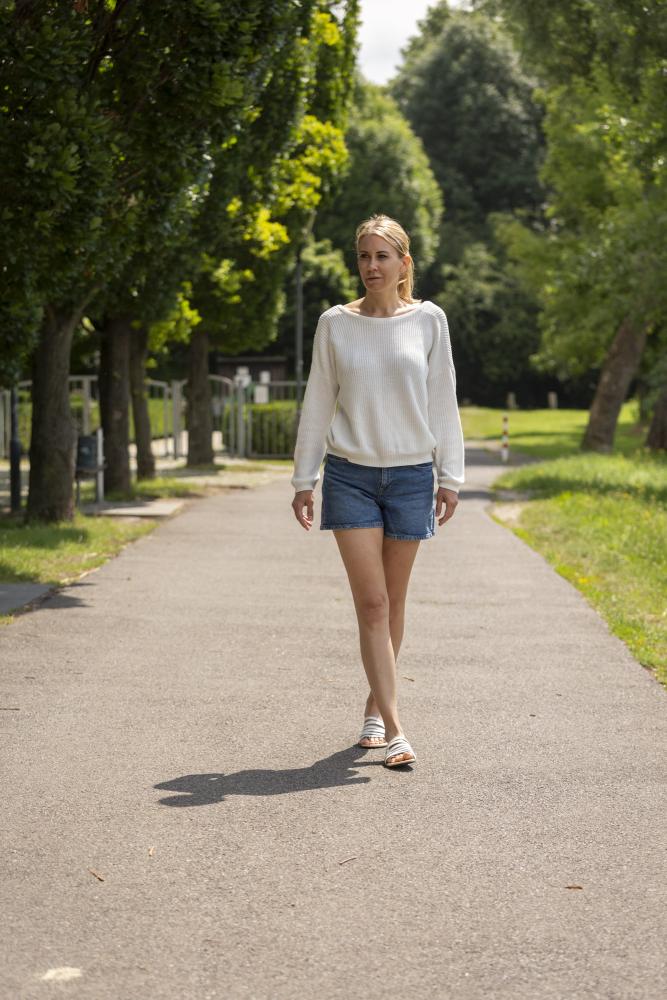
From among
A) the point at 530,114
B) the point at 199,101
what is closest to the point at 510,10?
the point at 199,101

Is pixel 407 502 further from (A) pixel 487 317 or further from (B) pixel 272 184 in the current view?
(A) pixel 487 317

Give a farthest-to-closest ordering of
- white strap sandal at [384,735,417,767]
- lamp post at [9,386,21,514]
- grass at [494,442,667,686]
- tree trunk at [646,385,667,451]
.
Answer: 1. tree trunk at [646,385,667,451]
2. lamp post at [9,386,21,514]
3. grass at [494,442,667,686]
4. white strap sandal at [384,735,417,767]

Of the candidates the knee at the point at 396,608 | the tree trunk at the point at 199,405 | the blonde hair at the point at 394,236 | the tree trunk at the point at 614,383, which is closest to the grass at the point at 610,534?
the knee at the point at 396,608

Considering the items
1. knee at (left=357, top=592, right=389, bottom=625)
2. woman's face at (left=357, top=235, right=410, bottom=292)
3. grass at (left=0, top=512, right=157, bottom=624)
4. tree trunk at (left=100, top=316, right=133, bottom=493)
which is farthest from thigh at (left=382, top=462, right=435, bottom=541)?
tree trunk at (left=100, top=316, right=133, bottom=493)

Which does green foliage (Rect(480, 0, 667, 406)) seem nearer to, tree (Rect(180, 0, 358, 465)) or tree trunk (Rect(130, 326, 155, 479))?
tree (Rect(180, 0, 358, 465))

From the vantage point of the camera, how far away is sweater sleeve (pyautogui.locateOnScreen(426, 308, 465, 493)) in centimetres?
603

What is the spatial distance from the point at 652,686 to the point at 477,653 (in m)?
1.27

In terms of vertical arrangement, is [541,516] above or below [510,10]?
below

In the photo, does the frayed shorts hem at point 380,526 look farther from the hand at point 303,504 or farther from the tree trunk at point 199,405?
the tree trunk at point 199,405

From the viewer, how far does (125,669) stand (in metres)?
7.98

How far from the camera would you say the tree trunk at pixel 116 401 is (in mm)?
21594

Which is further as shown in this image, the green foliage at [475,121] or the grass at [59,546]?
the green foliage at [475,121]

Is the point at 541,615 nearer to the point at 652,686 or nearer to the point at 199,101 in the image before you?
the point at 652,686

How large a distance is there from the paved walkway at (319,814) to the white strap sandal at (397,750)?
0.04m
